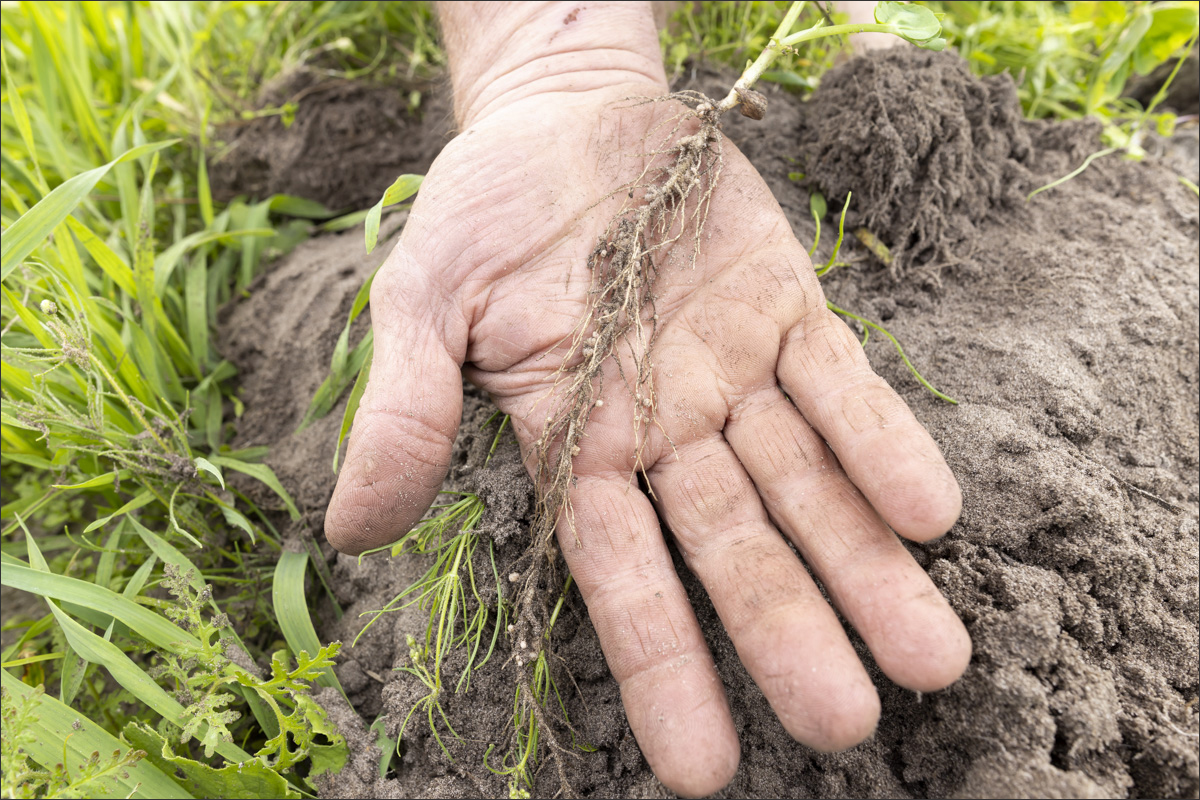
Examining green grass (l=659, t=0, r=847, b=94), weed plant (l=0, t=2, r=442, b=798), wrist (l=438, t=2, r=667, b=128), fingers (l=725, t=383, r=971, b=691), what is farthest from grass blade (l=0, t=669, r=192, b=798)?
green grass (l=659, t=0, r=847, b=94)

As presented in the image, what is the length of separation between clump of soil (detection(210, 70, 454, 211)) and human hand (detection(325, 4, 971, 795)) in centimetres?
97

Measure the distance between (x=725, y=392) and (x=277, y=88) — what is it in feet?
7.94

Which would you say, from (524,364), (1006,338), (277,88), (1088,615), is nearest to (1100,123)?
(1006,338)

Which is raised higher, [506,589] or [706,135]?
[706,135]

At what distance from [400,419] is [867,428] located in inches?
41.3

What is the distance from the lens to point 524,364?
1.81 metres

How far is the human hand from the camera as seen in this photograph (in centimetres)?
137

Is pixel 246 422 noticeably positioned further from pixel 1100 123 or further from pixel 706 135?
pixel 1100 123

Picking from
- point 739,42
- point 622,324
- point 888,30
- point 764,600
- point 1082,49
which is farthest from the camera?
point 1082,49

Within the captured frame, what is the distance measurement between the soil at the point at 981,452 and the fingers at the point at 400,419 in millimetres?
235

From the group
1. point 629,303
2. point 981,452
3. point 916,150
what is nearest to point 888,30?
point 916,150

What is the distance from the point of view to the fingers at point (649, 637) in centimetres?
138

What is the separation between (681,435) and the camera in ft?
5.60

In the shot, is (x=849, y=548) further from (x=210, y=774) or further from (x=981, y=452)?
(x=210, y=774)
